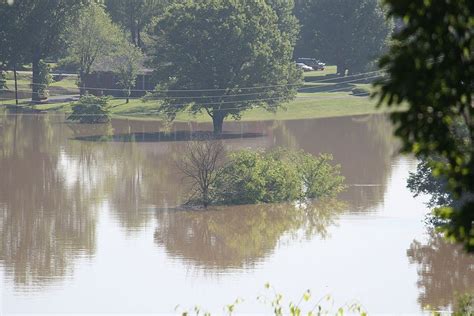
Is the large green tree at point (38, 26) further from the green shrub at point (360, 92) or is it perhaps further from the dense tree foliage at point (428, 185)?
the dense tree foliage at point (428, 185)

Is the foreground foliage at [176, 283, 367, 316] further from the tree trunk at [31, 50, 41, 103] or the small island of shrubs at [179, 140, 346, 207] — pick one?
the tree trunk at [31, 50, 41, 103]

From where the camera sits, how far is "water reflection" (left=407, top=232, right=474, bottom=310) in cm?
4412

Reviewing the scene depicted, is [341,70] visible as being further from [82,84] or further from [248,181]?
[248,181]

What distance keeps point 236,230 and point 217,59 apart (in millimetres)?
39623

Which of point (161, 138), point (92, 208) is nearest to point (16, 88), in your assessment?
point (161, 138)

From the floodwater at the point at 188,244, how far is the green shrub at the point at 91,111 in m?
19.4

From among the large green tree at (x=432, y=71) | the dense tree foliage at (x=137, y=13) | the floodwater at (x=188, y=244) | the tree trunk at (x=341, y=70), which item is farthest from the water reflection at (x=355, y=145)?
the large green tree at (x=432, y=71)

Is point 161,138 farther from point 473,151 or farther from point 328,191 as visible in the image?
point 473,151

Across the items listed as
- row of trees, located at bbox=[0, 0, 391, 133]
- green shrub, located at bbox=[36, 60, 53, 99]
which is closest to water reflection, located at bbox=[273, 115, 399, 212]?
row of trees, located at bbox=[0, 0, 391, 133]

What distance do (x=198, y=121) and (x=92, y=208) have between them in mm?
42371

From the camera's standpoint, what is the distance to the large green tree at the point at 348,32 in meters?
122

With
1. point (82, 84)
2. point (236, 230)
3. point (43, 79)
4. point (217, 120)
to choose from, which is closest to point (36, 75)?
point (43, 79)

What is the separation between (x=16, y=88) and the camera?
111188mm

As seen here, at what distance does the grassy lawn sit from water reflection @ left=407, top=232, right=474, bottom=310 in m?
51.1
